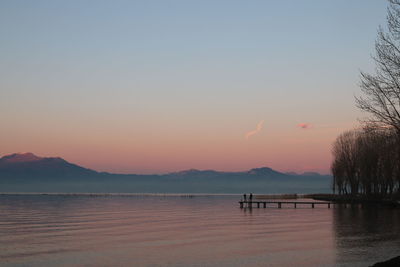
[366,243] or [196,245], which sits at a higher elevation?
[366,243]

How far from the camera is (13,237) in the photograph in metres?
36.8

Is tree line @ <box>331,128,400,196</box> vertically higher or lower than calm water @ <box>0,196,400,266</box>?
higher

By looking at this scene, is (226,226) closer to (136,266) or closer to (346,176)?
(136,266)

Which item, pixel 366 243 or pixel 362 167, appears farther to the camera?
pixel 362 167

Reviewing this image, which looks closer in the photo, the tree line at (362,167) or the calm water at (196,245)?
the calm water at (196,245)

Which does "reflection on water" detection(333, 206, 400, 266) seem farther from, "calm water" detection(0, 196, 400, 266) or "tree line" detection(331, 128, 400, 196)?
"tree line" detection(331, 128, 400, 196)

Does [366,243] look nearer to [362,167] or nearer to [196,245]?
[196,245]

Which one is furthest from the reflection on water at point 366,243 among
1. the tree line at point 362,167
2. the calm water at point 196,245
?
the tree line at point 362,167

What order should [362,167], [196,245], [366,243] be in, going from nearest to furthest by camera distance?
[366,243]
[196,245]
[362,167]

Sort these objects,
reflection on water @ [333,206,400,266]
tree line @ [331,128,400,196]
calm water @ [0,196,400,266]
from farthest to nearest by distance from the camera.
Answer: tree line @ [331,128,400,196] < reflection on water @ [333,206,400,266] < calm water @ [0,196,400,266]

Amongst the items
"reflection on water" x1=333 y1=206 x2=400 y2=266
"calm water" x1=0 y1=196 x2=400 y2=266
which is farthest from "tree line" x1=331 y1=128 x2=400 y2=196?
"calm water" x1=0 y1=196 x2=400 y2=266

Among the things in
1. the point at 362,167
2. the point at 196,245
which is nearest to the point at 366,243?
the point at 196,245

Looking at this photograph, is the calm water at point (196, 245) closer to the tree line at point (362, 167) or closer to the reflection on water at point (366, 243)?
the reflection on water at point (366, 243)

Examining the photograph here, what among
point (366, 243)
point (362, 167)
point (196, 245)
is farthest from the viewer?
point (362, 167)
